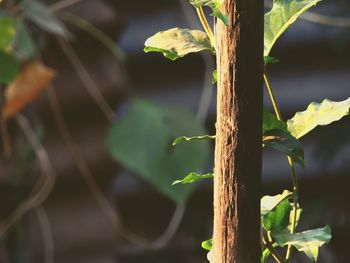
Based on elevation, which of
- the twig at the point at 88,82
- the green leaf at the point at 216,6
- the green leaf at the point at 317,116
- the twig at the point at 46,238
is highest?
the green leaf at the point at 216,6

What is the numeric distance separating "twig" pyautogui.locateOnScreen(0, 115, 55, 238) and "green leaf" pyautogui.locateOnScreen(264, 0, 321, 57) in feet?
5.24

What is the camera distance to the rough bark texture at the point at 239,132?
0.51 metres

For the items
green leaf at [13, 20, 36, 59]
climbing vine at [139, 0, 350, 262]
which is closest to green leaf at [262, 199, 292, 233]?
climbing vine at [139, 0, 350, 262]

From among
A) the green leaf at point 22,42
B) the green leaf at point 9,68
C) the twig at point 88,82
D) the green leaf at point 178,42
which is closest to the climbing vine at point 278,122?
the green leaf at point 178,42

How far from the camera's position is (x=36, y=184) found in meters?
2.20

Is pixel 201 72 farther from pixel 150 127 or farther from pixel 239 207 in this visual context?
pixel 239 207

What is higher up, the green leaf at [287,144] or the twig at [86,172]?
the green leaf at [287,144]

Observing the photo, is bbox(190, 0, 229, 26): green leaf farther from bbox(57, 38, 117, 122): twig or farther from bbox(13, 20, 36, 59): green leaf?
bbox(57, 38, 117, 122): twig

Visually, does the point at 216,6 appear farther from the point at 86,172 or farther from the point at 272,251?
the point at 86,172

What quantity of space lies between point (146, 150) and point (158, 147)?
34 millimetres

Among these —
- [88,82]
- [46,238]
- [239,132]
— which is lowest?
[46,238]

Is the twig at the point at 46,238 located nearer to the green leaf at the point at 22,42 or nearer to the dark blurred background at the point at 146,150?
the dark blurred background at the point at 146,150

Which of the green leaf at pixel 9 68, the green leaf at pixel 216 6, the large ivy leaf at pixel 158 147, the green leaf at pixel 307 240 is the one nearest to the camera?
the green leaf at pixel 216 6

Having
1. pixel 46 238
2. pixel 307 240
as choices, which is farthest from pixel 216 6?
pixel 46 238
